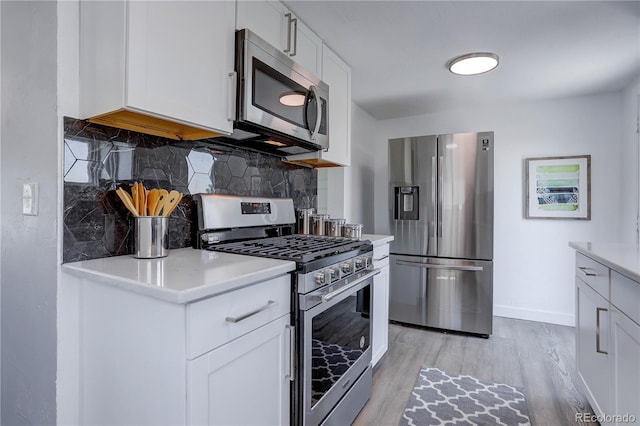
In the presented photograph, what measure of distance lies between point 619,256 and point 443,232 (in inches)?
62.9

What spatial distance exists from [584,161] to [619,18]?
5.64ft

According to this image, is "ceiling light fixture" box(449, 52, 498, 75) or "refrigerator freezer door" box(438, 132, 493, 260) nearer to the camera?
"ceiling light fixture" box(449, 52, 498, 75)

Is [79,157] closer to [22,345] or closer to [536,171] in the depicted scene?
[22,345]

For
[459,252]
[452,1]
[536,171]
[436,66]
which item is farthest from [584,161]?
[452,1]

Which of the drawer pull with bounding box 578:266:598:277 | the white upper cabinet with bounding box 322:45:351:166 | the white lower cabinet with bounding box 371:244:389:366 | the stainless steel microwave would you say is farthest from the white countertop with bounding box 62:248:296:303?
the drawer pull with bounding box 578:266:598:277

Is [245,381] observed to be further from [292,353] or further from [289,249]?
[289,249]

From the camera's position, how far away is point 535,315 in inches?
136

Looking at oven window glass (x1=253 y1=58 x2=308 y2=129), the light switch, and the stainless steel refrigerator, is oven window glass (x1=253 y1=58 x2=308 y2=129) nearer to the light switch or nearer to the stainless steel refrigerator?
the light switch

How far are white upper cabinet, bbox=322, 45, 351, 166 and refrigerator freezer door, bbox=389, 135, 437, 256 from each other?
977mm

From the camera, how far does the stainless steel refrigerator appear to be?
304 centimetres

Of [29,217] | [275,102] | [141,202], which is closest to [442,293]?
[275,102]

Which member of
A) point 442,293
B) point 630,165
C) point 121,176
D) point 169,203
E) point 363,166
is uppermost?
point 363,166

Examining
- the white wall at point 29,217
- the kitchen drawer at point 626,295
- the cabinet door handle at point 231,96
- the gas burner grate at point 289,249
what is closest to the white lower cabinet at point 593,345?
the kitchen drawer at point 626,295

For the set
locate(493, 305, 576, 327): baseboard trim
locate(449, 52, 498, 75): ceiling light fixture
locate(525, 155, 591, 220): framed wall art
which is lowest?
locate(493, 305, 576, 327): baseboard trim
